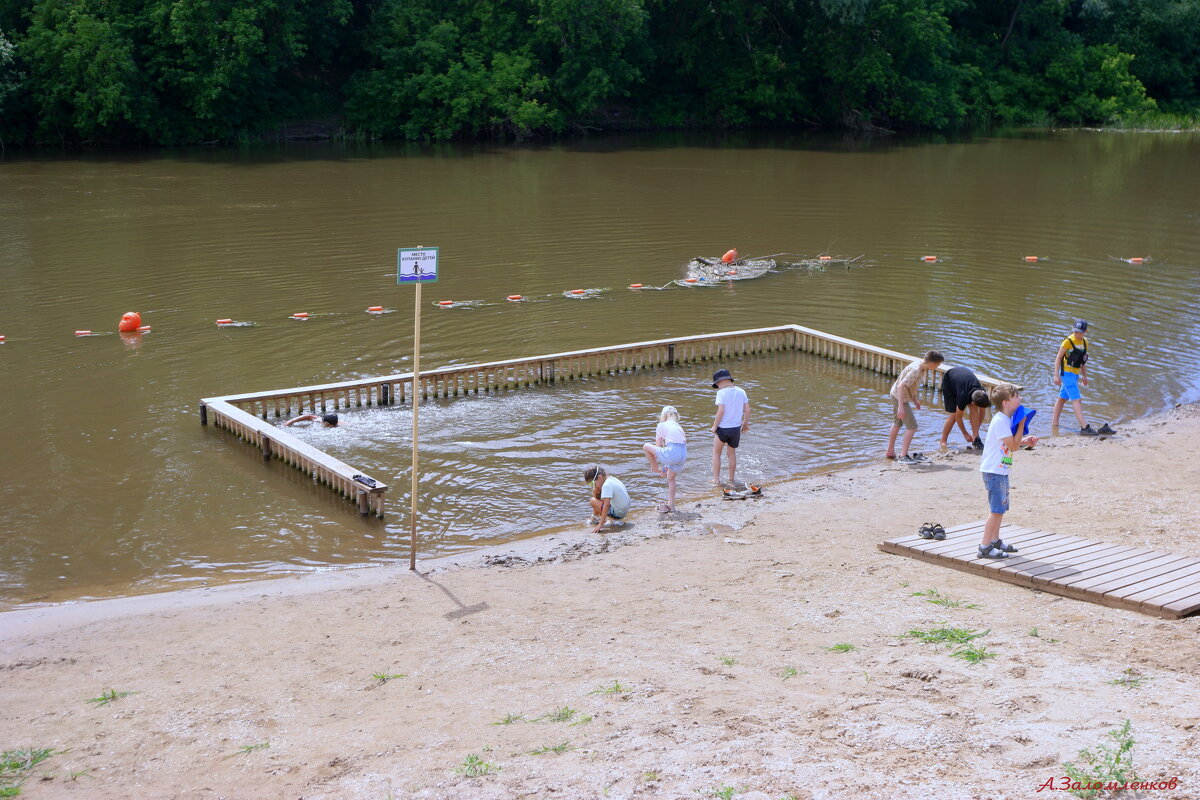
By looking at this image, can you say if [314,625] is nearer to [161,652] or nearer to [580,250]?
[161,652]

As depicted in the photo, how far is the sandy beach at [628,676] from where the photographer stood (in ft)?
18.4

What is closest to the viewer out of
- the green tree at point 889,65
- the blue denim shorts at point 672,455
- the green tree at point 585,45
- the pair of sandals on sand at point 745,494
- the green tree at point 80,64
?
the blue denim shorts at point 672,455

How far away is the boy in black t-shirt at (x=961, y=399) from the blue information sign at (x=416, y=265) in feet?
21.8

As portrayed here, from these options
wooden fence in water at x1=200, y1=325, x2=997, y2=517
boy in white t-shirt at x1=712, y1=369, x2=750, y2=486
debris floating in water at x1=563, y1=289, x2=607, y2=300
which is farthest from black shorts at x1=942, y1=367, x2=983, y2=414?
debris floating in water at x1=563, y1=289, x2=607, y2=300

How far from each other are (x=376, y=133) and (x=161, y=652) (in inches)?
1678

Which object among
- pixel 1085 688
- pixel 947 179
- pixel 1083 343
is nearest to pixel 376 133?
pixel 947 179

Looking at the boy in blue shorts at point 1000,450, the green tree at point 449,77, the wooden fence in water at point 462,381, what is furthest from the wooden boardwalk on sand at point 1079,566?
the green tree at point 449,77

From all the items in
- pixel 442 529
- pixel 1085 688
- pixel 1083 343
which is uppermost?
pixel 1083 343

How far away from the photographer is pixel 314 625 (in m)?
8.62

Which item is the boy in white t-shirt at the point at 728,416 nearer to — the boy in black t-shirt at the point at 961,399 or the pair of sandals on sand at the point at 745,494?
the pair of sandals on sand at the point at 745,494

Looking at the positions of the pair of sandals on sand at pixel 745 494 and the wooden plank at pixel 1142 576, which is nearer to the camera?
the wooden plank at pixel 1142 576

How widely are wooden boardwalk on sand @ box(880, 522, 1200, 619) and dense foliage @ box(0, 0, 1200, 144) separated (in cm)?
3902

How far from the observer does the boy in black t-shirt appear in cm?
1315

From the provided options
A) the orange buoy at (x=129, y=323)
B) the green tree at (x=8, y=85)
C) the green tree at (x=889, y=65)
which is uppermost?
the green tree at (x=889, y=65)
